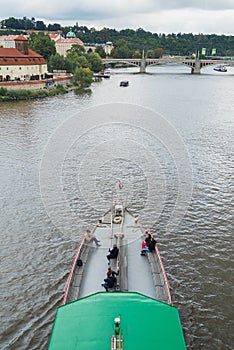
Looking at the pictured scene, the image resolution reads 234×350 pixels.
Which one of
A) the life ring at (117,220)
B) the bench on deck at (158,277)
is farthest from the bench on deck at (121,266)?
the life ring at (117,220)

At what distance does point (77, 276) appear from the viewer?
15.4 metres

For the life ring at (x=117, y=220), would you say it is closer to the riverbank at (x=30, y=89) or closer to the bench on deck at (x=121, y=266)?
the bench on deck at (x=121, y=266)

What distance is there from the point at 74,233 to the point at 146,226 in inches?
179

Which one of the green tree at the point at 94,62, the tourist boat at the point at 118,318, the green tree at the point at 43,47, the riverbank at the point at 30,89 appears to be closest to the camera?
the tourist boat at the point at 118,318

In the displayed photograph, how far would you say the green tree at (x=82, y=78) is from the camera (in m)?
91.6

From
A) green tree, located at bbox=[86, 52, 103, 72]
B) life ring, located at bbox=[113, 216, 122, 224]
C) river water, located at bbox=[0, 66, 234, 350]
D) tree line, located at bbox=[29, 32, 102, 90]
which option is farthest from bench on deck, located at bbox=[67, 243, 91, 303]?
green tree, located at bbox=[86, 52, 103, 72]

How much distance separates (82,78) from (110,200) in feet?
231

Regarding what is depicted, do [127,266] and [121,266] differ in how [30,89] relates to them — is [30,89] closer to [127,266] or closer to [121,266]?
[127,266]

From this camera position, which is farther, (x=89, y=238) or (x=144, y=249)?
(x=89, y=238)

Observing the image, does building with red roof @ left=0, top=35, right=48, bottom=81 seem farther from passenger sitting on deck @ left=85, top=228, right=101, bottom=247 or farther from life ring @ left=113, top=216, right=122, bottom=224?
passenger sitting on deck @ left=85, top=228, right=101, bottom=247

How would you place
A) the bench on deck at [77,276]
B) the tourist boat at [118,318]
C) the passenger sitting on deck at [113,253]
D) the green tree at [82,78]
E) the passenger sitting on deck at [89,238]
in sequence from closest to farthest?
the tourist boat at [118,318] → the bench on deck at [77,276] → the passenger sitting on deck at [113,253] → the passenger sitting on deck at [89,238] → the green tree at [82,78]

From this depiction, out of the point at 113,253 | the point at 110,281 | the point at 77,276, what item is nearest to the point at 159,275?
the point at 113,253

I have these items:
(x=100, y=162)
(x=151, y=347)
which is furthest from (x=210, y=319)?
(x=100, y=162)

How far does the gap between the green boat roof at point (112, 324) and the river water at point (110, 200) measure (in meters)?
4.58
